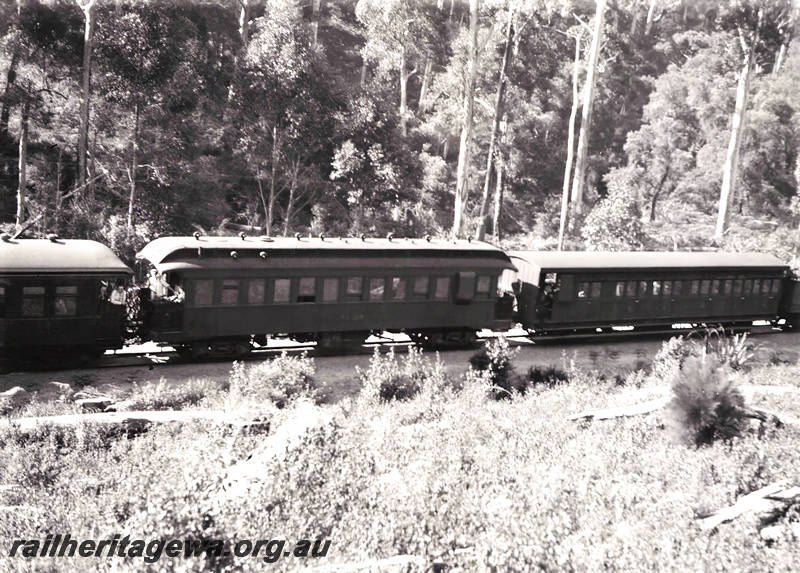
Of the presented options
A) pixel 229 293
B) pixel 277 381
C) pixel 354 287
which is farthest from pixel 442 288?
pixel 277 381

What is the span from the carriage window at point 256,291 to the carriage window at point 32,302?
438cm

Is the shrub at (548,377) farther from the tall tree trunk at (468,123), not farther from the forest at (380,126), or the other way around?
the tall tree trunk at (468,123)

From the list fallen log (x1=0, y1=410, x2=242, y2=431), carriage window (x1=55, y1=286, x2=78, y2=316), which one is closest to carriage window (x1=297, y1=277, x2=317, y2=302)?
carriage window (x1=55, y1=286, x2=78, y2=316)

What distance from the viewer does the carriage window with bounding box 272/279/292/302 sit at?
17109 millimetres

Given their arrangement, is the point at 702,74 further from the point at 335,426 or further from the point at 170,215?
the point at 335,426

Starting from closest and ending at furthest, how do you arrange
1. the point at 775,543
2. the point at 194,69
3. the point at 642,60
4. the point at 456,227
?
the point at 775,543 → the point at 194,69 → the point at 456,227 → the point at 642,60

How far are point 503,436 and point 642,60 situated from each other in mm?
51943

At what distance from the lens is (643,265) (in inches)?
867

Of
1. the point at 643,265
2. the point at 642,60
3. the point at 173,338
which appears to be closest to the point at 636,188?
the point at 642,60

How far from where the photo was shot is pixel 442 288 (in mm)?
19125

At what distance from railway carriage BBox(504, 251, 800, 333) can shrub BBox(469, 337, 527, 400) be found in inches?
179

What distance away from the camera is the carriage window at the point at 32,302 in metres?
14.6

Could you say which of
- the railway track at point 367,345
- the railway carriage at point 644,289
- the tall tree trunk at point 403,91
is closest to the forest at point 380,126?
the tall tree trunk at point 403,91

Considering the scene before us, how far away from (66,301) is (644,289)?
1640 centimetres
